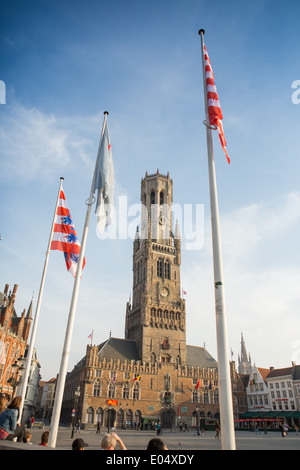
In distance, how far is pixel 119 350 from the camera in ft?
189

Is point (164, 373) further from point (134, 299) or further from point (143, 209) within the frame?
point (143, 209)

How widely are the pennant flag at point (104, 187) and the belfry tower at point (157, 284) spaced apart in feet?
159

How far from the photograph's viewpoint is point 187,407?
55.8m

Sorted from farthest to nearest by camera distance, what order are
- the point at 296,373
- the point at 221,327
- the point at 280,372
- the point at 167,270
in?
the point at 167,270, the point at 280,372, the point at 296,373, the point at 221,327

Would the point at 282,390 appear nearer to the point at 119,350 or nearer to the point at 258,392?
the point at 258,392

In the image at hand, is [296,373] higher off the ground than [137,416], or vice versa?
[296,373]

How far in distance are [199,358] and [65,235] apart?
57.8m

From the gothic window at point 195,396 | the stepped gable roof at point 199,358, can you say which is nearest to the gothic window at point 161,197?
the stepped gable roof at point 199,358

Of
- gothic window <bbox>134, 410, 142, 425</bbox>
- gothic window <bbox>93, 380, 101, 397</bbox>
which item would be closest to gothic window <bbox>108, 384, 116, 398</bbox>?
gothic window <bbox>93, 380, 101, 397</bbox>

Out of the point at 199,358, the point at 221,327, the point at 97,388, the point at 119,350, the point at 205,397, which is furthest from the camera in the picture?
the point at 199,358

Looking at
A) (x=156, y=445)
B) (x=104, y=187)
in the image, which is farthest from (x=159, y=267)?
(x=156, y=445)

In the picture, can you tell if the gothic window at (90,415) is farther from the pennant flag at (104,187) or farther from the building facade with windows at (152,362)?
the pennant flag at (104,187)
